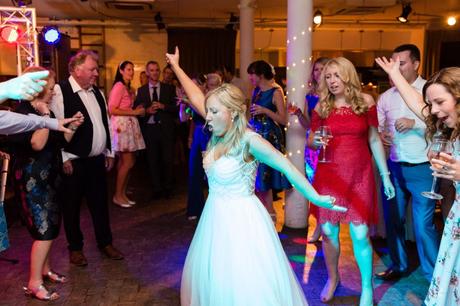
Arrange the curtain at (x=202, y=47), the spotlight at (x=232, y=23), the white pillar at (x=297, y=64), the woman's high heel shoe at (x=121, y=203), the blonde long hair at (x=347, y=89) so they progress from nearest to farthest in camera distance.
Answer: the blonde long hair at (x=347, y=89)
the white pillar at (x=297, y=64)
the woman's high heel shoe at (x=121, y=203)
the spotlight at (x=232, y=23)
the curtain at (x=202, y=47)

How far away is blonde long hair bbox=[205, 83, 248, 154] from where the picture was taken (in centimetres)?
217

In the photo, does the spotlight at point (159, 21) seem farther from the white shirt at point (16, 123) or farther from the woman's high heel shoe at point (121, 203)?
the white shirt at point (16, 123)

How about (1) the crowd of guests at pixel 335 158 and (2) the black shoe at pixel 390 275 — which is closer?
(1) the crowd of guests at pixel 335 158

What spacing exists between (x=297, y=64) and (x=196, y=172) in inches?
58.5

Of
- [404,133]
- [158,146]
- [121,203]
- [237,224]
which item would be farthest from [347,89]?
[121,203]

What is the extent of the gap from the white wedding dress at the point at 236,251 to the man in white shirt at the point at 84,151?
1.51 m

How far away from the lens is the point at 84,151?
3.44 meters

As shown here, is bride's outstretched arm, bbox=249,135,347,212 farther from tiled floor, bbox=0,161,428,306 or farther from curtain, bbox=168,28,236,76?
curtain, bbox=168,28,236,76

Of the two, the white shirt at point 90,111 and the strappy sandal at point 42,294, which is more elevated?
the white shirt at point 90,111

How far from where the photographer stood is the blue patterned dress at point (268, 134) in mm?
4422

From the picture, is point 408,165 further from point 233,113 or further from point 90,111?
point 90,111

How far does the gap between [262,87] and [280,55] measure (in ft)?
25.1

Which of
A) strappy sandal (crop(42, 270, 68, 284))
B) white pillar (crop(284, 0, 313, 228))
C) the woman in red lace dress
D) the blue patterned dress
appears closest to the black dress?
strappy sandal (crop(42, 270, 68, 284))

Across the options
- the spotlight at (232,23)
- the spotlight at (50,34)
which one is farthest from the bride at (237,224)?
the spotlight at (232,23)
